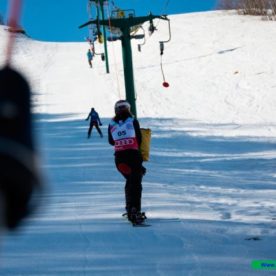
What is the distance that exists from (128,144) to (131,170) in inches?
13.6

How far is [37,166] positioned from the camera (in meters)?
1.33

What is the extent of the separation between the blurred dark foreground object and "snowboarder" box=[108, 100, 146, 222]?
5.89 m

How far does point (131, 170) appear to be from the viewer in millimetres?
7348

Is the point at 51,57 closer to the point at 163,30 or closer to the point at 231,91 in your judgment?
the point at 163,30

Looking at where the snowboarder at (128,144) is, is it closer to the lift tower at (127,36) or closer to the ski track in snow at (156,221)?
the ski track in snow at (156,221)

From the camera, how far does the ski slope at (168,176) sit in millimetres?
5816

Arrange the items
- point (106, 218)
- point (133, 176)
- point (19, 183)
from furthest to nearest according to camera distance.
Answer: point (106, 218), point (133, 176), point (19, 183)

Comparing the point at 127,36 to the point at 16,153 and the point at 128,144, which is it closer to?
the point at 128,144

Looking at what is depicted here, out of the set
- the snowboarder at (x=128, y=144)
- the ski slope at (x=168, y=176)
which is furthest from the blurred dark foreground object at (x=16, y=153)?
the snowboarder at (x=128, y=144)

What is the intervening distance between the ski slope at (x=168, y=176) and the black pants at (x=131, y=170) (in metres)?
0.40

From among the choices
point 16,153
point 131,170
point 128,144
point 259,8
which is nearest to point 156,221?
point 131,170

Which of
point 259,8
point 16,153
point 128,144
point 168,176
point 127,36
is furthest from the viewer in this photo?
point 259,8

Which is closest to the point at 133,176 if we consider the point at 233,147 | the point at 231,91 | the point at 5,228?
the point at 5,228

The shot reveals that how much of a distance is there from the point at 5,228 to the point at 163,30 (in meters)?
51.9
